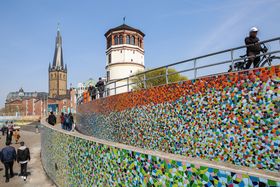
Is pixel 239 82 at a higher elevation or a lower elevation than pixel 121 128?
higher

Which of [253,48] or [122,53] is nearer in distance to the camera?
[253,48]

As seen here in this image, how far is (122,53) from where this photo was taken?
42.4 metres

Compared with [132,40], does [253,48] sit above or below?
below

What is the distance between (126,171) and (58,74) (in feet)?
534

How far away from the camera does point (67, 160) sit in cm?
930

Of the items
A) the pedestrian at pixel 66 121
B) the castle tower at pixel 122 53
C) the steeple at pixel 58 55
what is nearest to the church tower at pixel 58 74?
the steeple at pixel 58 55

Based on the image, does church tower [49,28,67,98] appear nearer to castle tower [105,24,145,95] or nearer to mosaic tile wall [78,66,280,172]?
castle tower [105,24,145,95]

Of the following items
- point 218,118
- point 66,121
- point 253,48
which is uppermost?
point 253,48

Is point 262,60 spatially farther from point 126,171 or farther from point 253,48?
point 126,171

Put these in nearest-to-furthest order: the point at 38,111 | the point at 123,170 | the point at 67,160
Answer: the point at 123,170
the point at 67,160
the point at 38,111

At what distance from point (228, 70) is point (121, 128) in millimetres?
7272

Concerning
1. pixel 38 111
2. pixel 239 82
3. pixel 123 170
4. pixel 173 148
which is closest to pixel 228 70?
pixel 239 82

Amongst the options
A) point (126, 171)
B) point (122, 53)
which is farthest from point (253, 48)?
point (122, 53)

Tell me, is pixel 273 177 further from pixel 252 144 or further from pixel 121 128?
pixel 121 128
